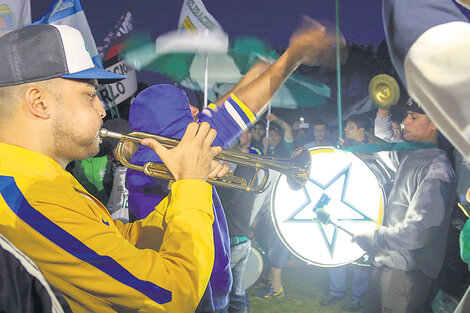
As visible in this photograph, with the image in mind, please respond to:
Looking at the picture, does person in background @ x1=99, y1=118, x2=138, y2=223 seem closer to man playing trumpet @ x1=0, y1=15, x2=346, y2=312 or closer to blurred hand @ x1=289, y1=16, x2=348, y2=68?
blurred hand @ x1=289, y1=16, x2=348, y2=68

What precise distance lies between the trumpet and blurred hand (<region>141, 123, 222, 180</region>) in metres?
0.40

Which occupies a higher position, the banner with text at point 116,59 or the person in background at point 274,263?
the banner with text at point 116,59

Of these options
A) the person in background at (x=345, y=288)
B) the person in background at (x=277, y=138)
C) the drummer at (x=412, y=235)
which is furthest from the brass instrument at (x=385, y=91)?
the person in background at (x=277, y=138)

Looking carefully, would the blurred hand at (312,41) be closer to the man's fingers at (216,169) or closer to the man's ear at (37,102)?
the man's fingers at (216,169)

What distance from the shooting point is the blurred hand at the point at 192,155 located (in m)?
1.49

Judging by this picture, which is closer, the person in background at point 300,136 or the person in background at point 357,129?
the person in background at point 357,129

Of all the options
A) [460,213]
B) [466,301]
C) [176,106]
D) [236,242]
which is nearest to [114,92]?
[236,242]

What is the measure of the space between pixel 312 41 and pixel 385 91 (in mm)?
2691

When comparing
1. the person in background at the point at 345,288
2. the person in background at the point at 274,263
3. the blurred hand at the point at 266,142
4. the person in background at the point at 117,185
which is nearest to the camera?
the person in background at the point at 117,185

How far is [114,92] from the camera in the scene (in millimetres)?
7070

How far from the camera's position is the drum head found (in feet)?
9.93

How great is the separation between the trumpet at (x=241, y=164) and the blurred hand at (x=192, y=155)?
404 millimetres

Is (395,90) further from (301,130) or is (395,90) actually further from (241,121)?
(301,130)

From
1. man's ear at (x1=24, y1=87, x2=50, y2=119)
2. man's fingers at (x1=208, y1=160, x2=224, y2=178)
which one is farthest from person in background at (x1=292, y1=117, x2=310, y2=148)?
man's ear at (x1=24, y1=87, x2=50, y2=119)
